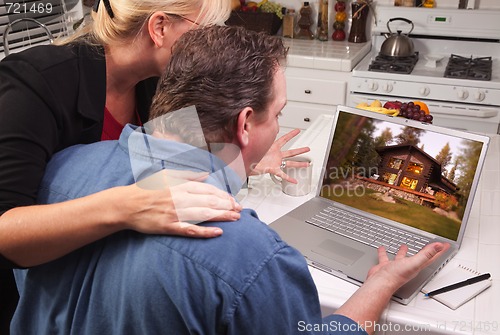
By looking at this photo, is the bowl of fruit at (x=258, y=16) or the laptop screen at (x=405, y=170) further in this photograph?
the bowl of fruit at (x=258, y=16)

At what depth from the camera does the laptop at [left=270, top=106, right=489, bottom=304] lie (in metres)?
1.18

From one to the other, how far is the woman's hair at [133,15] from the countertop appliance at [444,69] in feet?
6.44

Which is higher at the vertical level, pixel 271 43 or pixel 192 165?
pixel 271 43

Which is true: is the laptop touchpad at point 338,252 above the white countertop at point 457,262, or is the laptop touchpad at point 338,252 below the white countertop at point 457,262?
above

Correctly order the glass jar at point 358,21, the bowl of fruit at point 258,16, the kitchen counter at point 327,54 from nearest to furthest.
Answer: the kitchen counter at point 327,54, the glass jar at point 358,21, the bowl of fruit at point 258,16

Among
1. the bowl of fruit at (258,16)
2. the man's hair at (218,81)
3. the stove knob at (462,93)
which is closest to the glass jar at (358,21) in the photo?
the bowl of fruit at (258,16)

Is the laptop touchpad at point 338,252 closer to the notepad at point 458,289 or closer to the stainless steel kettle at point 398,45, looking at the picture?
the notepad at point 458,289

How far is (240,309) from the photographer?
70cm

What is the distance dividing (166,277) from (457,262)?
76 cm

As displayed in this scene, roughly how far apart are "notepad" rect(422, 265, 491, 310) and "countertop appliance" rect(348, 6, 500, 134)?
1.96 metres

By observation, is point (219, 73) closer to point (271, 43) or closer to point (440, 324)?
point (271, 43)

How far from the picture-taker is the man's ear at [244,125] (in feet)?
2.65

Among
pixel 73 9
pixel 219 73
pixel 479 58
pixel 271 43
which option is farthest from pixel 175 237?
pixel 479 58

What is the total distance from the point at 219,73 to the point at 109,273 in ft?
1.14
